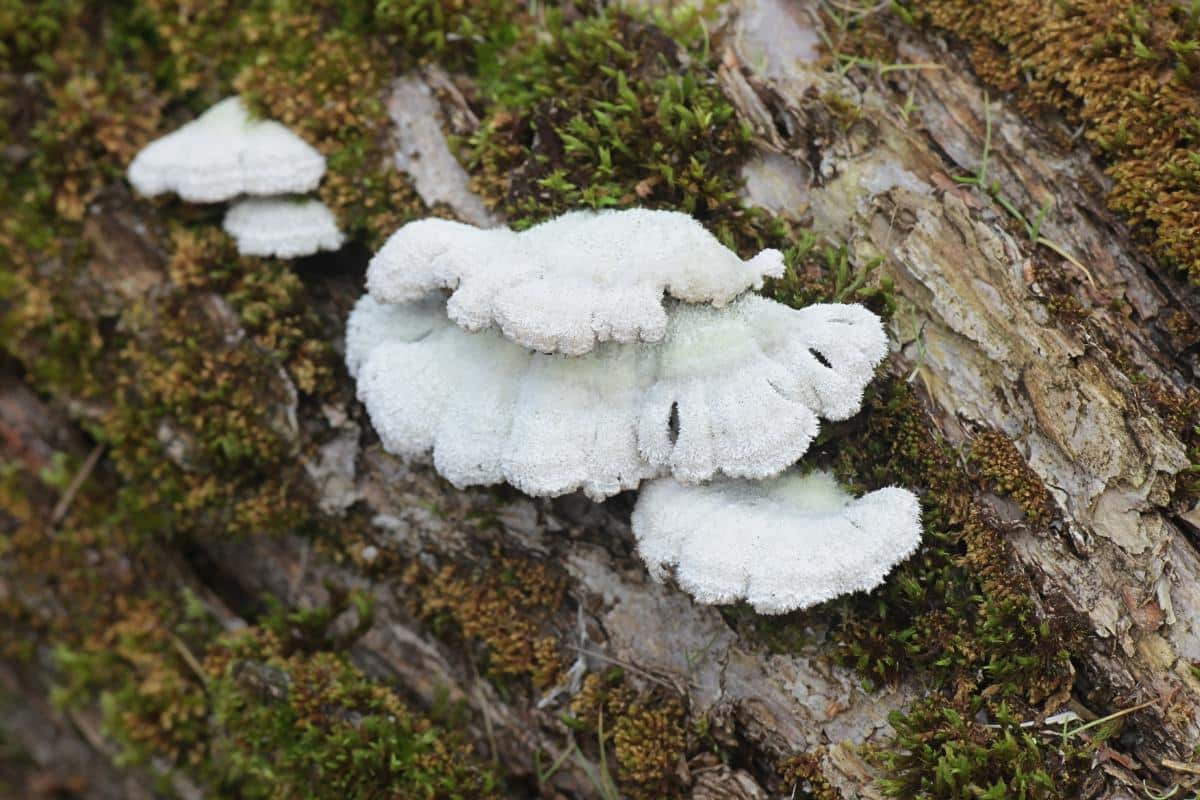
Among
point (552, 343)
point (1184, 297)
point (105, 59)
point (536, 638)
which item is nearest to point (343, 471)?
point (536, 638)

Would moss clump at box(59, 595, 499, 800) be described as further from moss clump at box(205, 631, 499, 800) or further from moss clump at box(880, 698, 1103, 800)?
moss clump at box(880, 698, 1103, 800)

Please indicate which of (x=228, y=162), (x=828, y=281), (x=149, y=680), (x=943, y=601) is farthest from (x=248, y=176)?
(x=943, y=601)

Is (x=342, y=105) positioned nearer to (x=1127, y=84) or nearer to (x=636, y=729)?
(x=636, y=729)

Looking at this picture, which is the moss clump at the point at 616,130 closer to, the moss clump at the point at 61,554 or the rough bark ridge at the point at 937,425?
the rough bark ridge at the point at 937,425

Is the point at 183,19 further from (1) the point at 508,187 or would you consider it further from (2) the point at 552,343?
(2) the point at 552,343

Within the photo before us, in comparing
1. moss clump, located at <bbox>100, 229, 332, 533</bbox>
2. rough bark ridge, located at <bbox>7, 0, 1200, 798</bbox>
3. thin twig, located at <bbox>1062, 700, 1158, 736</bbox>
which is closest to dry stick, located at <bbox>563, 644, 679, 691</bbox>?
rough bark ridge, located at <bbox>7, 0, 1200, 798</bbox>
